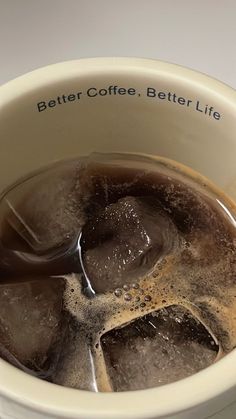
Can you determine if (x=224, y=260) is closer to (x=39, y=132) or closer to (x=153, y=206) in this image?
(x=153, y=206)

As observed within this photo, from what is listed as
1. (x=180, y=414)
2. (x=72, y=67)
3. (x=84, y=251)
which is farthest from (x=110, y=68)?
(x=180, y=414)

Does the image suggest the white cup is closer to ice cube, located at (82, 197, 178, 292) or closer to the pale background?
ice cube, located at (82, 197, 178, 292)

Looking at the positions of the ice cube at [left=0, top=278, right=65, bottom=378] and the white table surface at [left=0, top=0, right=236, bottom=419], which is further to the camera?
the white table surface at [left=0, top=0, right=236, bottom=419]

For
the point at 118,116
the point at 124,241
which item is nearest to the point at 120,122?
the point at 118,116

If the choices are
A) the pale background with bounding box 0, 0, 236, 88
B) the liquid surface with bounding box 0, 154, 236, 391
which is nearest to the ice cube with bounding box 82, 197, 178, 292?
the liquid surface with bounding box 0, 154, 236, 391

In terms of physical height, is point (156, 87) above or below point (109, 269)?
above

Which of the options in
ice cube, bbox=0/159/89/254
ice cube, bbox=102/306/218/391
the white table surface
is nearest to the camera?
ice cube, bbox=102/306/218/391
